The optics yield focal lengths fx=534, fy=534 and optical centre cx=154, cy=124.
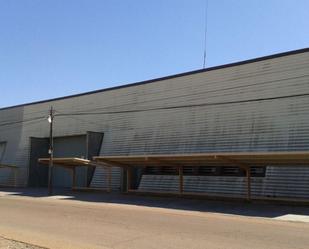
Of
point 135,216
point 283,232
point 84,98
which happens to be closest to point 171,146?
point 84,98

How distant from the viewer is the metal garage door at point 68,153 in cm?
4625

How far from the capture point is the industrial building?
96.0ft

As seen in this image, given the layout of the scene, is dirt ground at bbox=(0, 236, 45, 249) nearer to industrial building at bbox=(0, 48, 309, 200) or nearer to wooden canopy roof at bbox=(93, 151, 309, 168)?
wooden canopy roof at bbox=(93, 151, 309, 168)

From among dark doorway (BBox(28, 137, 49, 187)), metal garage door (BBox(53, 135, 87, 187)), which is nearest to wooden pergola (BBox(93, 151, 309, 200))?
metal garage door (BBox(53, 135, 87, 187))

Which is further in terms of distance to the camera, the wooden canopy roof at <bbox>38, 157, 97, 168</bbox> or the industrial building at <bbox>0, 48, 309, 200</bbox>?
the wooden canopy roof at <bbox>38, 157, 97, 168</bbox>

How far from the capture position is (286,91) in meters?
30.6

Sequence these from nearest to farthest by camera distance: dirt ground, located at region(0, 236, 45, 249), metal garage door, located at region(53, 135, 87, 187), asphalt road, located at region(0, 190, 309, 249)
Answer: dirt ground, located at region(0, 236, 45, 249)
asphalt road, located at region(0, 190, 309, 249)
metal garage door, located at region(53, 135, 87, 187)

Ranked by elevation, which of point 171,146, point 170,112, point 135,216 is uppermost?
point 170,112

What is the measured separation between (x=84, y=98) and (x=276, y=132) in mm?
20975

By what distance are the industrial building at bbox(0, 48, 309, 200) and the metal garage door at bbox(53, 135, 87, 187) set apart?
92mm

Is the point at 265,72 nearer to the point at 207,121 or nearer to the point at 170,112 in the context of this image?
the point at 207,121

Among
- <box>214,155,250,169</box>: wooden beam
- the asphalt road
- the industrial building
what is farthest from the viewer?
the industrial building

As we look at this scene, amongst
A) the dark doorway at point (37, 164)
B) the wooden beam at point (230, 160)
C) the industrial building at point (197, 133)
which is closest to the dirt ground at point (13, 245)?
the industrial building at point (197, 133)

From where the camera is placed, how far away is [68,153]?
48.3 m
